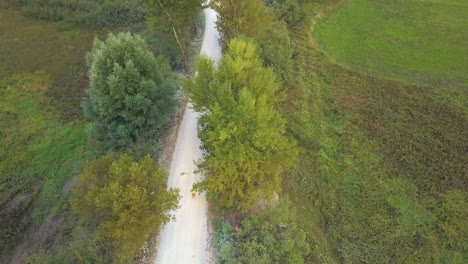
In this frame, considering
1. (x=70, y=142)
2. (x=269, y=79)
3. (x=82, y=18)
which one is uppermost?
(x=269, y=79)

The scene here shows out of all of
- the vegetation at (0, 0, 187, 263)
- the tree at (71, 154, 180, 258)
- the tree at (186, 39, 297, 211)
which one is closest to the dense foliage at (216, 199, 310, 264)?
the tree at (186, 39, 297, 211)

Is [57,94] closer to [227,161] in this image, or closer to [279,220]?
[227,161]

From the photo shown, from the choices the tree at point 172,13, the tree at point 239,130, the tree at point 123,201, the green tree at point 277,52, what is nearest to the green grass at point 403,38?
the green tree at point 277,52

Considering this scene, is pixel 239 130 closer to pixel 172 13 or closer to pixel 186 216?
pixel 186 216

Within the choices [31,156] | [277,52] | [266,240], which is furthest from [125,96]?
[277,52]

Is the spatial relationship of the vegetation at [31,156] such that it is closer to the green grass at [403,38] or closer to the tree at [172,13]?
the tree at [172,13]

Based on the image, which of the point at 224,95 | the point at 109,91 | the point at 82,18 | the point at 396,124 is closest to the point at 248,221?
the point at 224,95
